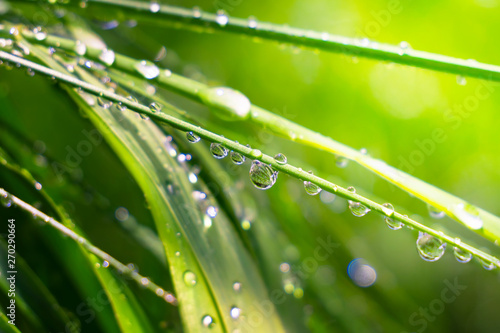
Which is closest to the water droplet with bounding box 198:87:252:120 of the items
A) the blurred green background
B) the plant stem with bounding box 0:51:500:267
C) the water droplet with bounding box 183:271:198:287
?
the plant stem with bounding box 0:51:500:267

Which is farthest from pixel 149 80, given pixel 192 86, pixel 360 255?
pixel 360 255

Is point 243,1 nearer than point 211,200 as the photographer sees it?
No

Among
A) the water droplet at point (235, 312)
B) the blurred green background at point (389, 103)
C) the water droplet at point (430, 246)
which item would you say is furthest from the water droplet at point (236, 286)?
the blurred green background at point (389, 103)

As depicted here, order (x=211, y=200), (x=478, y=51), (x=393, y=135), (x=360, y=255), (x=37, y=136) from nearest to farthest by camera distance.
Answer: (x=211, y=200), (x=37, y=136), (x=360, y=255), (x=478, y=51), (x=393, y=135)

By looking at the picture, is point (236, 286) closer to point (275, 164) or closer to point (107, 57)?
point (275, 164)

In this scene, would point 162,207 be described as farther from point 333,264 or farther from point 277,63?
point 277,63

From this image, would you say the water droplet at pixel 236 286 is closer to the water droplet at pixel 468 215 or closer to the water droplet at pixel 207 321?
the water droplet at pixel 207 321

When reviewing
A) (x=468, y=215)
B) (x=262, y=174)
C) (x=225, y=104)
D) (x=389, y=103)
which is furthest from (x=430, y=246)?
(x=389, y=103)
